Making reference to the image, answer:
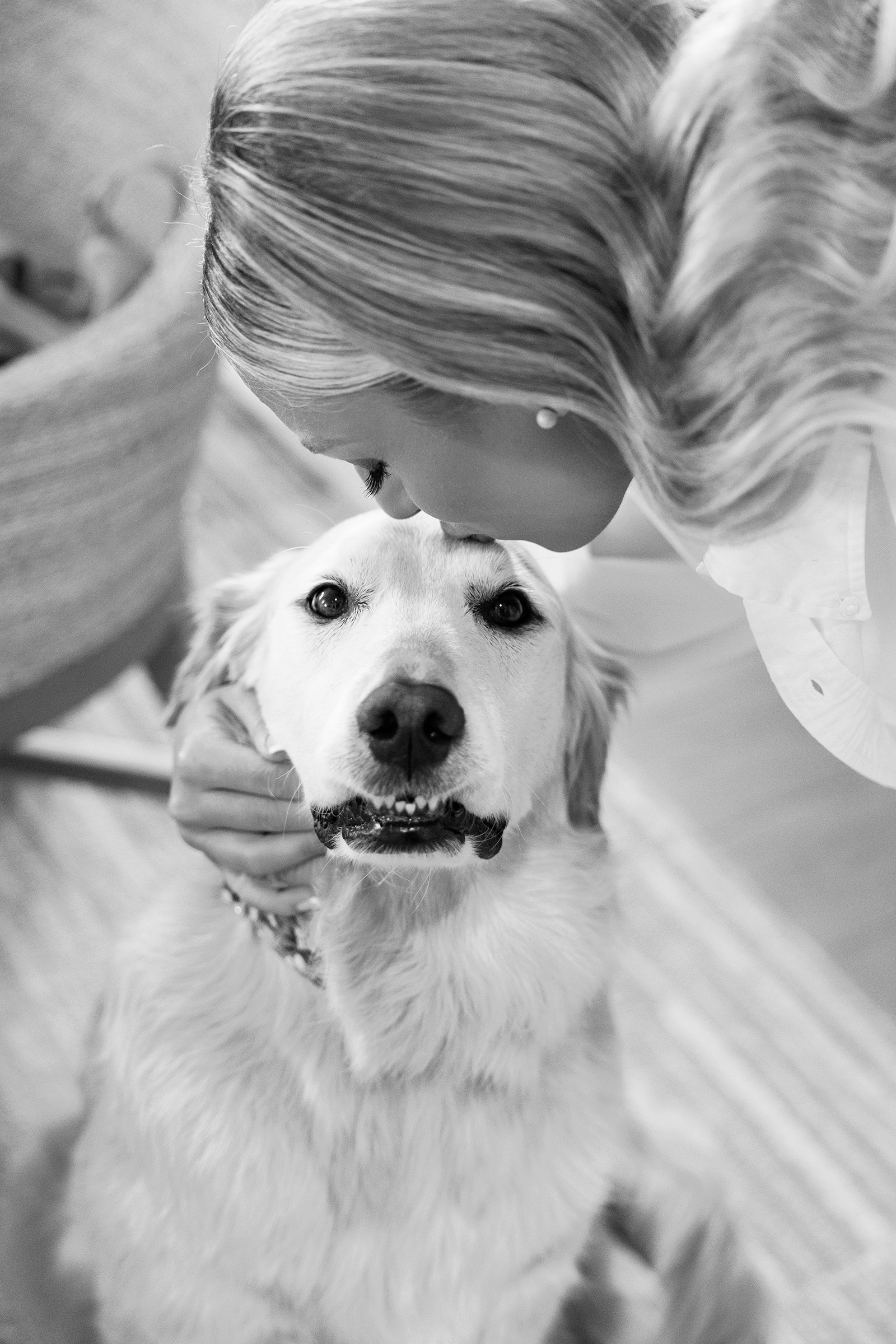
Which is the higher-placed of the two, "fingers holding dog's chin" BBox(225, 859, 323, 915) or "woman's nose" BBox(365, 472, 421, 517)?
"woman's nose" BBox(365, 472, 421, 517)

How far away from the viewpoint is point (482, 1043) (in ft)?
3.18

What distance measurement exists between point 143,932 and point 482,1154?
0.34m

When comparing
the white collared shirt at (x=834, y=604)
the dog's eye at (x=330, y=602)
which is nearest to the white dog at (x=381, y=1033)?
the dog's eye at (x=330, y=602)

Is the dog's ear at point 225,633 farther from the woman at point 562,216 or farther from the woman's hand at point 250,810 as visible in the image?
the woman at point 562,216

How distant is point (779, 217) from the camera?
0.60 m

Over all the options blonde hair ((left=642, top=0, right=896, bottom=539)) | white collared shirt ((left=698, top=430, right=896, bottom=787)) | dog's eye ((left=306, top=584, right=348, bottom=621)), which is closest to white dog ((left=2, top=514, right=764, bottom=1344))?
dog's eye ((left=306, top=584, right=348, bottom=621))

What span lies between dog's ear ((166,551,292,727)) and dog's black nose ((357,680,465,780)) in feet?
0.75

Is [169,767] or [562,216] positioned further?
[169,767]

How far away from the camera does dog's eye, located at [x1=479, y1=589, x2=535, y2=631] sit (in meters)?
0.94

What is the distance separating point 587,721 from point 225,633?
32 centimetres

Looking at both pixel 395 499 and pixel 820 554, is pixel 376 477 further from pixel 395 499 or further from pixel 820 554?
pixel 820 554

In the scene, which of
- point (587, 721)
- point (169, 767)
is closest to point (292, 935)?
point (587, 721)

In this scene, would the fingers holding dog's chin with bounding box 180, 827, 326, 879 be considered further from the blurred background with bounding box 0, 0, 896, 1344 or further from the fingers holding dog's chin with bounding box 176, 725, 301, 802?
the blurred background with bounding box 0, 0, 896, 1344

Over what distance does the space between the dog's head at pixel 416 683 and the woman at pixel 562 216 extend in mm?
216
